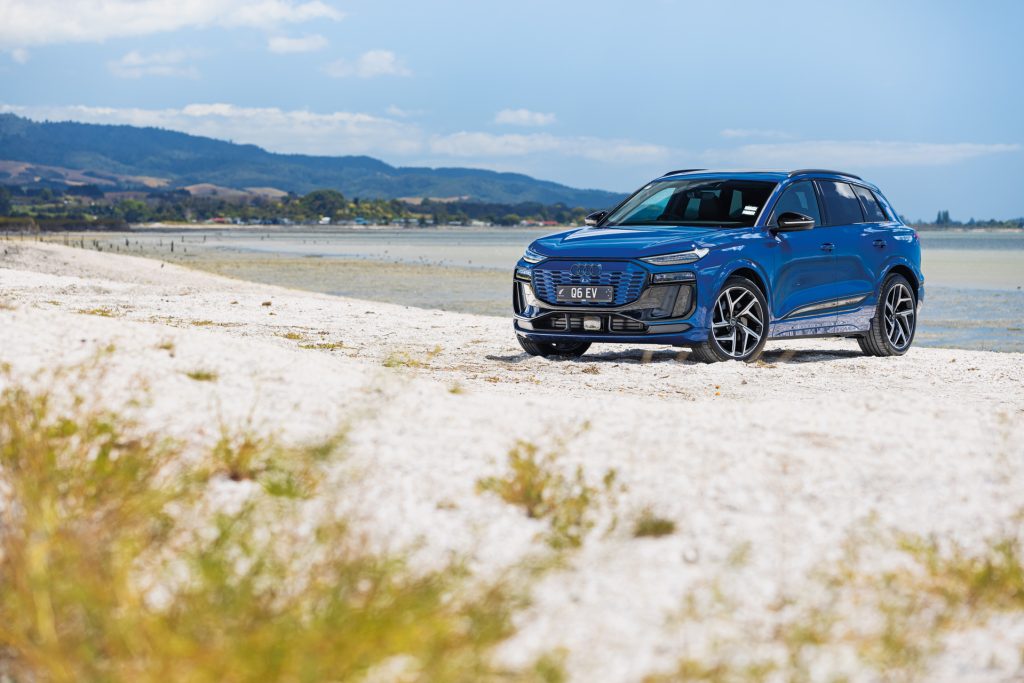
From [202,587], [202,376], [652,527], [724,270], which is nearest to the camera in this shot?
[202,587]

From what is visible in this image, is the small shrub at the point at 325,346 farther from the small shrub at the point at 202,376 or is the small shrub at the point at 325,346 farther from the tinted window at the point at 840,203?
the small shrub at the point at 202,376

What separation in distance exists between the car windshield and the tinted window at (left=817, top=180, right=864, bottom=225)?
38.1 inches

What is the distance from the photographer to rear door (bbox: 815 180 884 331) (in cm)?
1328

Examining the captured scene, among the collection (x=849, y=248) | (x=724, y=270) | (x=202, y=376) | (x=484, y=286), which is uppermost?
(x=849, y=248)

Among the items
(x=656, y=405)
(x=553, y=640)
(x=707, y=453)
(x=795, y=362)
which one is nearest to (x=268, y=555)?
(x=553, y=640)

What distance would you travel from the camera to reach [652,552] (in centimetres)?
479

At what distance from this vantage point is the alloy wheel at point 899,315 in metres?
14.2

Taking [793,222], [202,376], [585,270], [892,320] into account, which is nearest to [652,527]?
[202,376]

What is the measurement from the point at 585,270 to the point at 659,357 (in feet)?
4.87

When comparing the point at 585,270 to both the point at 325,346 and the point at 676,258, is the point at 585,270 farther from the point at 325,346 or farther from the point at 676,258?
the point at 325,346

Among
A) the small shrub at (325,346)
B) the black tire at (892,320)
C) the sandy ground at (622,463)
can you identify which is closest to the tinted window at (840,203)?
the black tire at (892,320)

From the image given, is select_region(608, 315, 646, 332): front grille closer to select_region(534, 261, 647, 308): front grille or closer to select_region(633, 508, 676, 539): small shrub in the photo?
select_region(534, 261, 647, 308): front grille

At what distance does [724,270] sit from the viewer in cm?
1161

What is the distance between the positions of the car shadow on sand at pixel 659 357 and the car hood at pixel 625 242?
1.08 meters
